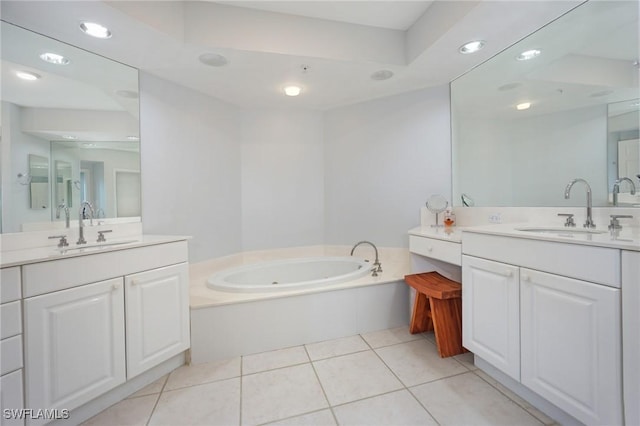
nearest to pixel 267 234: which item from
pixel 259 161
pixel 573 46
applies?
pixel 259 161

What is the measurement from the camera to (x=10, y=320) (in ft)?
3.55

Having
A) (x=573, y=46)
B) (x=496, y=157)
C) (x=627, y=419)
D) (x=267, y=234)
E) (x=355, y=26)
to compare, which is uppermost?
(x=355, y=26)

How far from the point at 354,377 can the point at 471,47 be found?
2.39 metres

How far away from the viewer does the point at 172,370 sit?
176cm

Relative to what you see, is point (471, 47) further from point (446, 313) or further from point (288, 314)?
point (288, 314)

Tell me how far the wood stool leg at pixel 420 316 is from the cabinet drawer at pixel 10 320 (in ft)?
7.42

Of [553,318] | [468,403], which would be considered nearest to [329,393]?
[468,403]

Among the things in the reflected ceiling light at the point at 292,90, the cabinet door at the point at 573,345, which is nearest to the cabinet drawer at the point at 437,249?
the cabinet door at the point at 573,345

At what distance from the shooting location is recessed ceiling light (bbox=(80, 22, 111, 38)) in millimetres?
1528

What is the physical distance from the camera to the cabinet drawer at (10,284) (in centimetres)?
106

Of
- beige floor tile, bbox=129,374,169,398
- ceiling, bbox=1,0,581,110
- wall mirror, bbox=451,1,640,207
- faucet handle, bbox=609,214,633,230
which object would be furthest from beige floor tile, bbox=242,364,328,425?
ceiling, bbox=1,0,581,110

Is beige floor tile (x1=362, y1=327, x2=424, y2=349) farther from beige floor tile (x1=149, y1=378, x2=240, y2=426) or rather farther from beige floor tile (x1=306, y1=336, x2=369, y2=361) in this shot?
beige floor tile (x1=149, y1=378, x2=240, y2=426)

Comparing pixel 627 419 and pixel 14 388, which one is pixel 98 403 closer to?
pixel 14 388

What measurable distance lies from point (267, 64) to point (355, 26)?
2.38 feet
